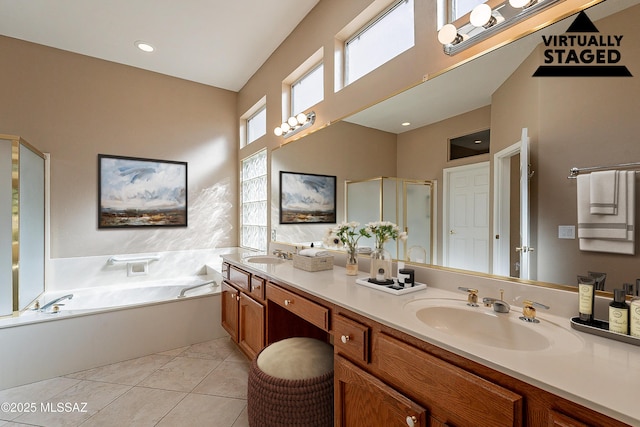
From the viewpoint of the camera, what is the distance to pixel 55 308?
2.39 metres

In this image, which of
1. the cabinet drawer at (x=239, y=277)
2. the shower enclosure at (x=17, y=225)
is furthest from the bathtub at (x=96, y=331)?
the cabinet drawer at (x=239, y=277)

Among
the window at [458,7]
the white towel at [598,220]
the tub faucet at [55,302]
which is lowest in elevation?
the tub faucet at [55,302]

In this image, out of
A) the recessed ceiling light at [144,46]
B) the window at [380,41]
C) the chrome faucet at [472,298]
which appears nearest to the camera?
the chrome faucet at [472,298]

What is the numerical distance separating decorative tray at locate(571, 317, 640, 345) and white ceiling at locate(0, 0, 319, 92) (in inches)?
104

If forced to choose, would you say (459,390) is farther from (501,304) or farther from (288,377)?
(288,377)

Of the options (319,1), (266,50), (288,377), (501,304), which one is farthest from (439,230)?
(266,50)

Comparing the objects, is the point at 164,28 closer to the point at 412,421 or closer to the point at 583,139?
the point at 583,139

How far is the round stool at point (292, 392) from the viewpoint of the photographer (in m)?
1.39

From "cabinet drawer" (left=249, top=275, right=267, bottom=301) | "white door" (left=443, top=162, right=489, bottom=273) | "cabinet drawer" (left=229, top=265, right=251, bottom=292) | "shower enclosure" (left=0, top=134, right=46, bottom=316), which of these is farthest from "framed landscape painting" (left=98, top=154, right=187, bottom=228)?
"white door" (left=443, top=162, right=489, bottom=273)

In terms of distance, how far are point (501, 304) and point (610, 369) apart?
0.43 m

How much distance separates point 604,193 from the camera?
3.17 feet

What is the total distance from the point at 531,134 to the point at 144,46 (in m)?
3.46

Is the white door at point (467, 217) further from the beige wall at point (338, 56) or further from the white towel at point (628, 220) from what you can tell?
the beige wall at point (338, 56)

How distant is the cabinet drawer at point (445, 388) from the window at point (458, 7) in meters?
1.53
